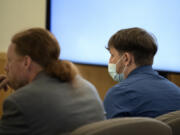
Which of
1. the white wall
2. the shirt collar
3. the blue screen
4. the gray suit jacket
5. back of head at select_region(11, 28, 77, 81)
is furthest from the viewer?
the white wall

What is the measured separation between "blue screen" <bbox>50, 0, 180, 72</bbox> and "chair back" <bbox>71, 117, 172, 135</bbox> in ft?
4.46

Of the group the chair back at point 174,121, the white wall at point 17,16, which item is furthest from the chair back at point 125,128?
the white wall at point 17,16

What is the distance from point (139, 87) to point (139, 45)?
0.34m

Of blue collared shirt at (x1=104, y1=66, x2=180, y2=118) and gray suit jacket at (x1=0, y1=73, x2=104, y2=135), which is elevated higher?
gray suit jacket at (x1=0, y1=73, x2=104, y2=135)

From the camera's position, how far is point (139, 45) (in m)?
1.90

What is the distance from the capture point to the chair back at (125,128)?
1.02 meters

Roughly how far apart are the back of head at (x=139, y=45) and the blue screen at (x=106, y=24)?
1.78 ft

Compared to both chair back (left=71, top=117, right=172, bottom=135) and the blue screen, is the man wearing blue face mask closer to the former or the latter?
chair back (left=71, top=117, right=172, bottom=135)

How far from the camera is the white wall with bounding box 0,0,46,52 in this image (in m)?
3.36

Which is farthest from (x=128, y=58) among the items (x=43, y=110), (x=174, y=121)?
(x=43, y=110)

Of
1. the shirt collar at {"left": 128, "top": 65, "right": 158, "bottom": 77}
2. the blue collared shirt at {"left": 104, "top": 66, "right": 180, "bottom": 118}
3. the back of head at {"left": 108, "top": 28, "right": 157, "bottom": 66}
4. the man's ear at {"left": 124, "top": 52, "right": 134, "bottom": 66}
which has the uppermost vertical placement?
the back of head at {"left": 108, "top": 28, "right": 157, "bottom": 66}

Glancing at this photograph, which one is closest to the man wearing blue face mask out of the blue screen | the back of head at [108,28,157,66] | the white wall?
the back of head at [108,28,157,66]

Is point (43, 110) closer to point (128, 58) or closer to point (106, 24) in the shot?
point (128, 58)

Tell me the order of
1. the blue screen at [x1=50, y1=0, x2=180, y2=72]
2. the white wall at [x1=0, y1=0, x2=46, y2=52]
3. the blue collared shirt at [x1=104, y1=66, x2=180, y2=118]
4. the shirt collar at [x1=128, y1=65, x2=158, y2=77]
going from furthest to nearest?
the white wall at [x1=0, y1=0, x2=46, y2=52], the blue screen at [x1=50, y1=0, x2=180, y2=72], the shirt collar at [x1=128, y1=65, x2=158, y2=77], the blue collared shirt at [x1=104, y1=66, x2=180, y2=118]
